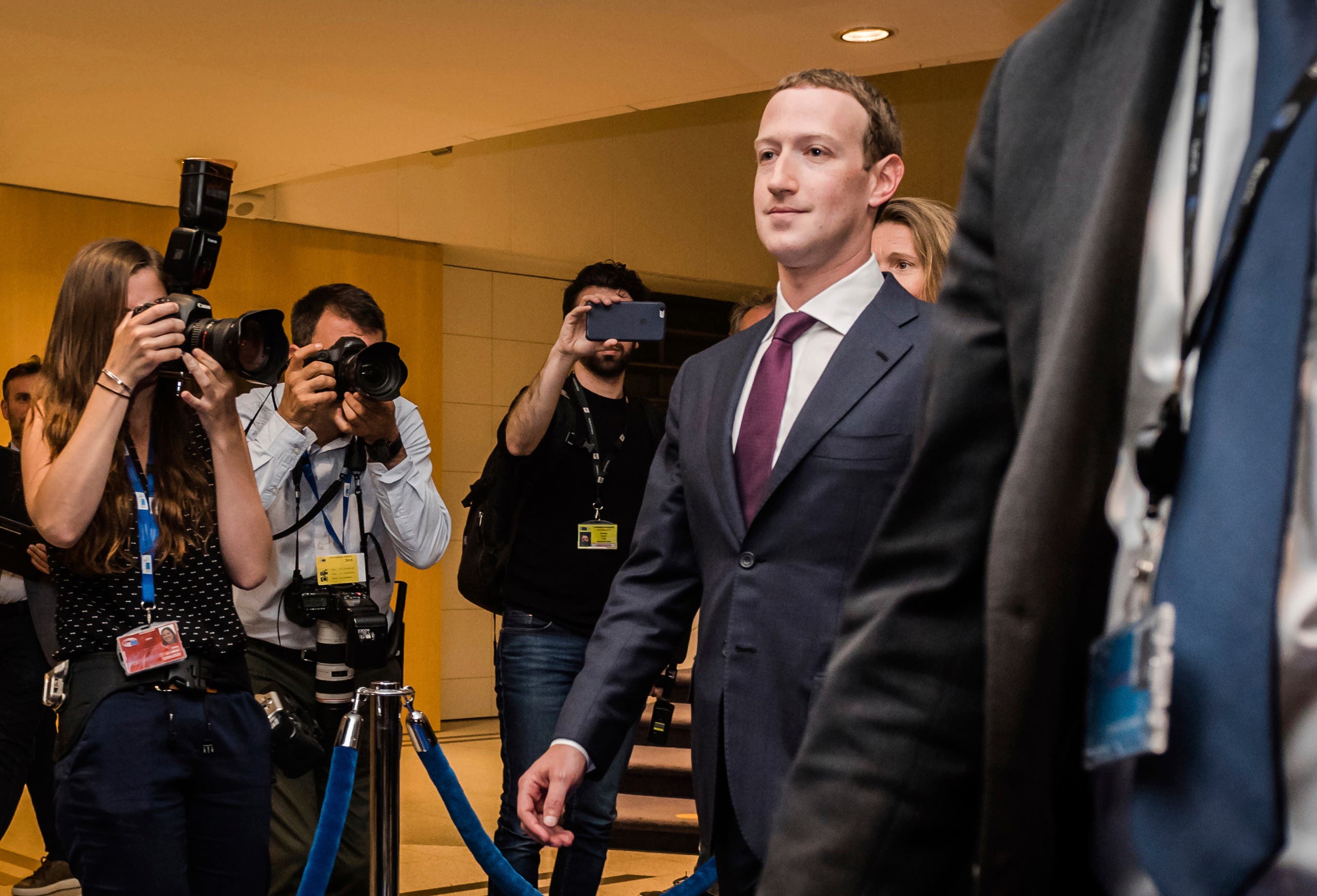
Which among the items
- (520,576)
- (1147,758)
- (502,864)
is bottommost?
(502,864)

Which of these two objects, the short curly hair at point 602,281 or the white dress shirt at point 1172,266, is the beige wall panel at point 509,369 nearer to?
the short curly hair at point 602,281

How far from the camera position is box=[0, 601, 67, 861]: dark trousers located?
12.9ft

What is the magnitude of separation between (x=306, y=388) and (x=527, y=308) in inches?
223

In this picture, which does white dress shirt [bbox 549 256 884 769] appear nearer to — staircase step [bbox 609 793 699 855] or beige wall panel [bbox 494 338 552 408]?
staircase step [bbox 609 793 699 855]

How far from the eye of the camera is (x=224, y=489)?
2.32 meters

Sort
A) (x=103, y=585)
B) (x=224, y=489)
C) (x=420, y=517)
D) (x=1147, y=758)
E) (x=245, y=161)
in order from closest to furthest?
1. (x=1147, y=758)
2. (x=103, y=585)
3. (x=224, y=489)
4. (x=420, y=517)
5. (x=245, y=161)

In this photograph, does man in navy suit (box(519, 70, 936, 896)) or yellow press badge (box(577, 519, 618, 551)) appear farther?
yellow press badge (box(577, 519, 618, 551))

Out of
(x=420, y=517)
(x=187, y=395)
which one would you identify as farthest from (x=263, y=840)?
(x=420, y=517)

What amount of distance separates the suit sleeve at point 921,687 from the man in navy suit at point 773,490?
770mm

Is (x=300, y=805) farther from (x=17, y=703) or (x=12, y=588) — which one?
(x=12, y=588)

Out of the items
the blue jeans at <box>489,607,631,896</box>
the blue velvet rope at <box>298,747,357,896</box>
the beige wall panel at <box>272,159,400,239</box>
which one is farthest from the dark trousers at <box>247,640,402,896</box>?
the beige wall panel at <box>272,159,400,239</box>

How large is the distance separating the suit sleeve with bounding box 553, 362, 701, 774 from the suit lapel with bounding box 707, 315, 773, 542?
82mm

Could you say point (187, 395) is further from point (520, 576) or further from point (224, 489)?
point (520, 576)

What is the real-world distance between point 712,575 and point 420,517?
1693 mm
